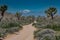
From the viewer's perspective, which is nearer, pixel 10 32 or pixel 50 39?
pixel 50 39

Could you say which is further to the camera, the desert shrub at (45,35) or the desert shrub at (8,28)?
the desert shrub at (8,28)

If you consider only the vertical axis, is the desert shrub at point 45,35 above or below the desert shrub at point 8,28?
below

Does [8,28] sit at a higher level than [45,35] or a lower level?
higher

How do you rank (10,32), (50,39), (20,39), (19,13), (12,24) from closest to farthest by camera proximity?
1. (50,39)
2. (20,39)
3. (10,32)
4. (12,24)
5. (19,13)

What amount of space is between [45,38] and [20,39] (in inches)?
130

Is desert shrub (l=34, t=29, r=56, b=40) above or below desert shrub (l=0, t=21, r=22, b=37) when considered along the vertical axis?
below

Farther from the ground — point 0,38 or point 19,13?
point 19,13

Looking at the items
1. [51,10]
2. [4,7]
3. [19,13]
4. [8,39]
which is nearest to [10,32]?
[8,39]

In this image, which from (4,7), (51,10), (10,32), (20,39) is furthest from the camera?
(51,10)

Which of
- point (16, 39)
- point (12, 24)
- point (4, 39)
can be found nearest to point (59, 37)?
point (16, 39)

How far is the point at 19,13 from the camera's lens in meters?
84.6

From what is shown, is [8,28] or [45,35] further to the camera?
[8,28]

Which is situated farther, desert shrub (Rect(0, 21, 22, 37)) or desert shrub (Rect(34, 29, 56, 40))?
desert shrub (Rect(0, 21, 22, 37))

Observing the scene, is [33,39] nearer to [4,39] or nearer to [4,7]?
[4,39]
